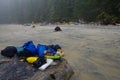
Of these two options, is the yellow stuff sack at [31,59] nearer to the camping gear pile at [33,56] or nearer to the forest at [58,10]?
the camping gear pile at [33,56]

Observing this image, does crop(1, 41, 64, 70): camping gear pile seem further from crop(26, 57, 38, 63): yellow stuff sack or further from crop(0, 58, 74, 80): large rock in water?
crop(0, 58, 74, 80): large rock in water

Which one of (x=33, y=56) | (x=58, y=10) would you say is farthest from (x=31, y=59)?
(x=58, y=10)

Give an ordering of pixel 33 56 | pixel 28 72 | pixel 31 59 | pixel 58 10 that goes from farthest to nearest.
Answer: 1. pixel 58 10
2. pixel 33 56
3. pixel 31 59
4. pixel 28 72

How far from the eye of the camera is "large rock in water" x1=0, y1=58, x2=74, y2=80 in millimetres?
4348

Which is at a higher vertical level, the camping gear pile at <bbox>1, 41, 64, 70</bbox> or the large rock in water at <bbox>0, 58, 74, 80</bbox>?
the camping gear pile at <bbox>1, 41, 64, 70</bbox>

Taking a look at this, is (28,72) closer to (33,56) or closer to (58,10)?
(33,56)

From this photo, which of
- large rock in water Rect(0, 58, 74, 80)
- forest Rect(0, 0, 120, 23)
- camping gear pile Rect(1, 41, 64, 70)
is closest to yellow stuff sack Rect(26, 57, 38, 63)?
camping gear pile Rect(1, 41, 64, 70)

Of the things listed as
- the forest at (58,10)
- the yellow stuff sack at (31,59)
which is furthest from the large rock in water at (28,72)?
the forest at (58,10)

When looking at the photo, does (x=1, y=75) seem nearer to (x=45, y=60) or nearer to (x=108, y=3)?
(x=45, y=60)

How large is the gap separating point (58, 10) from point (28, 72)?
1516 inches

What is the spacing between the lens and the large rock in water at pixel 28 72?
4.35 meters

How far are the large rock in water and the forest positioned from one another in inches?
825

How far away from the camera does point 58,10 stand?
4244 centimetres

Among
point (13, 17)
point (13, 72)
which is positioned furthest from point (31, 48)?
point (13, 17)
